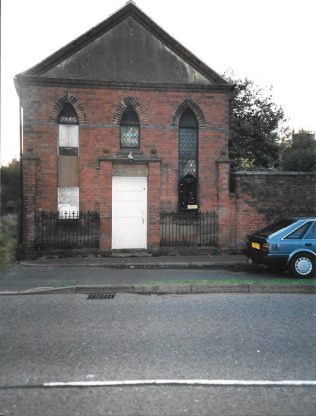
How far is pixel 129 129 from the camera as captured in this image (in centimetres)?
1399

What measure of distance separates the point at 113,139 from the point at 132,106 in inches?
51.6

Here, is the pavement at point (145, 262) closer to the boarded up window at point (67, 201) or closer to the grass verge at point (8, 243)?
the grass verge at point (8, 243)

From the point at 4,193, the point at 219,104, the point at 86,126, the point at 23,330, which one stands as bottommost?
the point at 23,330

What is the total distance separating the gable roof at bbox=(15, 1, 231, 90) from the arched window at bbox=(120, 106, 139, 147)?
0.96m

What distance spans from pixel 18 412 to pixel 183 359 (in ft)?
6.40

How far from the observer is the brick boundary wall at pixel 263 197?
14180 mm

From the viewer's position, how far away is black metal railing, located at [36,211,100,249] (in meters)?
13.5

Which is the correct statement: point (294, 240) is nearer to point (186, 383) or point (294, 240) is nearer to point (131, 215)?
point (131, 215)

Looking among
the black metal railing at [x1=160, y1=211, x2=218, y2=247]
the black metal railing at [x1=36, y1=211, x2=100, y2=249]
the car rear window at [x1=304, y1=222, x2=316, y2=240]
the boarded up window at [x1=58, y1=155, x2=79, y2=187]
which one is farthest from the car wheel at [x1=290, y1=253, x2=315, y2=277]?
the boarded up window at [x1=58, y1=155, x2=79, y2=187]

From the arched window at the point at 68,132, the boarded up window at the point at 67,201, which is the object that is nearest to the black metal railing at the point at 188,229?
the boarded up window at the point at 67,201

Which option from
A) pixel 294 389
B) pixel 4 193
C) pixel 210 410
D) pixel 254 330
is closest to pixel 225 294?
pixel 254 330

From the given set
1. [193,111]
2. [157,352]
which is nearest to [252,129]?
[193,111]

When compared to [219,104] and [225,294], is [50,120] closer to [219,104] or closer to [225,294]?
[219,104]

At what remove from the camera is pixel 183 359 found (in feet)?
15.8
